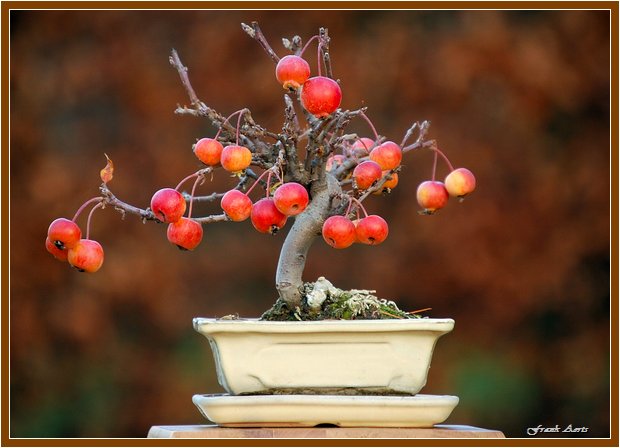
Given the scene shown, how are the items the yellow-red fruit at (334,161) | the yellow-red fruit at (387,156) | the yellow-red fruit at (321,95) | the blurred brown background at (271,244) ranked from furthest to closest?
the blurred brown background at (271,244) → the yellow-red fruit at (334,161) → the yellow-red fruit at (387,156) → the yellow-red fruit at (321,95)

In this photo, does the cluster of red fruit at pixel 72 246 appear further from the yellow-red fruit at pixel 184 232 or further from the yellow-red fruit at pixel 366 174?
the yellow-red fruit at pixel 366 174

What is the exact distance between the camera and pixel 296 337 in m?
1.23

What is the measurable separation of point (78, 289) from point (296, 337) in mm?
2306

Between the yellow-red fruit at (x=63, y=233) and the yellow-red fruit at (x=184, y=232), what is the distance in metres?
0.13

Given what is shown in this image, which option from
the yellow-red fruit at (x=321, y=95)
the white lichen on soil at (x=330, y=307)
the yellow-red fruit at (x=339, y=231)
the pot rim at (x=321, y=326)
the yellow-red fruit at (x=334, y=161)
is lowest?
the pot rim at (x=321, y=326)

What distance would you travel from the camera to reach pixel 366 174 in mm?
1290

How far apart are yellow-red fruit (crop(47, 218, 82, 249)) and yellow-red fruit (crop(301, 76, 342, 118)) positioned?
0.36m

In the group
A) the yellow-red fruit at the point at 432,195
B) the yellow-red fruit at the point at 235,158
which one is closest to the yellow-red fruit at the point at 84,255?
the yellow-red fruit at the point at 235,158

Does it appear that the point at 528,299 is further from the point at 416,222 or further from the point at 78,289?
the point at 78,289

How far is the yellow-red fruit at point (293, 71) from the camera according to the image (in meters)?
1.20

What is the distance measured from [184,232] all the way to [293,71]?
27 centimetres

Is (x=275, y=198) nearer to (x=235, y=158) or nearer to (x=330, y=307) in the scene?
(x=235, y=158)

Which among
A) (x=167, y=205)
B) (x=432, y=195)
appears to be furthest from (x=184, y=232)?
(x=432, y=195)

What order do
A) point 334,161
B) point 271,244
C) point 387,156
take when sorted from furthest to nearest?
point 271,244 → point 334,161 → point 387,156
